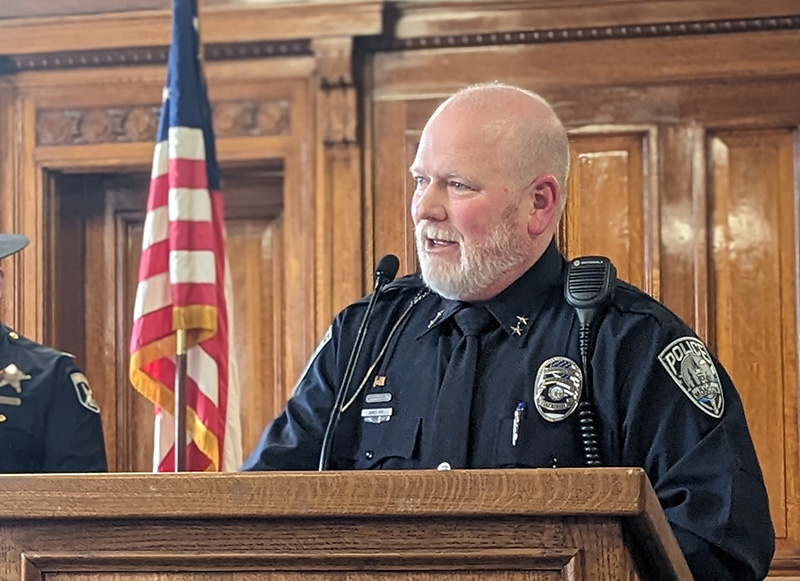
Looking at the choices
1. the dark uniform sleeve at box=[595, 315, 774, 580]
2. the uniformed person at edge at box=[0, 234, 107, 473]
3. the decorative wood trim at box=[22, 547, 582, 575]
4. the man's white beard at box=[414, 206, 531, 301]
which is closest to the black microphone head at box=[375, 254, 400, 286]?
the man's white beard at box=[414, 206, 531, 301]

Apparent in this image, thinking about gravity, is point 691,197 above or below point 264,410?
above

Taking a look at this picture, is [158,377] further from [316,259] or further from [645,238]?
[645,238]

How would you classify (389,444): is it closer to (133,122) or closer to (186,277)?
(186,277)

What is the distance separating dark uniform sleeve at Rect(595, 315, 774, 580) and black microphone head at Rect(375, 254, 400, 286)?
1.15ft

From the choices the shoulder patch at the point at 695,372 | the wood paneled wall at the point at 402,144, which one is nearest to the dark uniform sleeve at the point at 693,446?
the shoulder patch at the point at 695,372

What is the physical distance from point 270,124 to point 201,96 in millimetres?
326

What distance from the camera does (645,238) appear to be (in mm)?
3877

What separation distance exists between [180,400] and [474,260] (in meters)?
1.69

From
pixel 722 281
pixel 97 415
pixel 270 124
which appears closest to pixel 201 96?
pixel 270 124

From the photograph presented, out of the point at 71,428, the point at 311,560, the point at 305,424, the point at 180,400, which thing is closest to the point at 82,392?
the point at 71,428

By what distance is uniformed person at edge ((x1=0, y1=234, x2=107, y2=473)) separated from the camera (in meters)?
3.51

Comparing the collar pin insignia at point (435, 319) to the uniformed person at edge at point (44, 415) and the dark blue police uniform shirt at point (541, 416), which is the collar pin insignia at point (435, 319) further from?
the uniformed person at edge at point (44, 415)

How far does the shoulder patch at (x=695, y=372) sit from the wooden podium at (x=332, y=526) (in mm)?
731

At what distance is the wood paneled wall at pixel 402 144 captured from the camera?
151 inches
